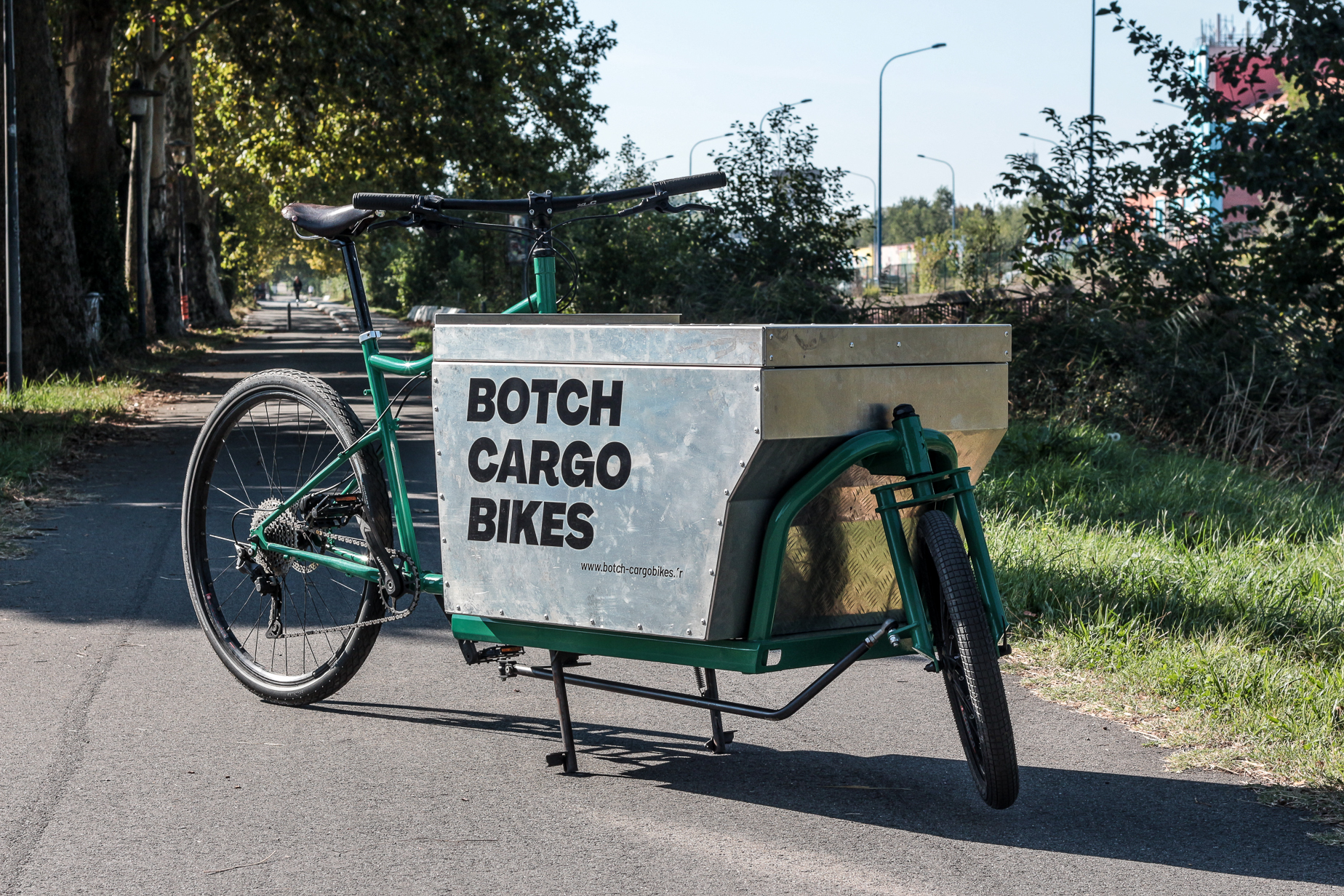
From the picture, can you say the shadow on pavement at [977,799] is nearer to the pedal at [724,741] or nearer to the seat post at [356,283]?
the pedal at [724,741]

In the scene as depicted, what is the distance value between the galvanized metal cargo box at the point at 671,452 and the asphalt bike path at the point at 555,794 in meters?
0.50

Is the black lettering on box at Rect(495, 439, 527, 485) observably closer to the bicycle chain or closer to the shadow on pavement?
the bicycle chain

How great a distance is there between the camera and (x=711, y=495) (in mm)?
3270

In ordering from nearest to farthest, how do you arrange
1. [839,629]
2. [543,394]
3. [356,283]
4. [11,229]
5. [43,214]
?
[543,394] < [839,629] < [356,283] < [11,229] < [43,214]

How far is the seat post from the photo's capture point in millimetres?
4270

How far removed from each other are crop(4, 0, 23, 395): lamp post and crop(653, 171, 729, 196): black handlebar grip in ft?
37.3

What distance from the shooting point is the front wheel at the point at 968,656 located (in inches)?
122

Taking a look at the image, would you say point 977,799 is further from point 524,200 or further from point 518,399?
point 524,200

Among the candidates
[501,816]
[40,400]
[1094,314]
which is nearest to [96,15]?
[40,400]

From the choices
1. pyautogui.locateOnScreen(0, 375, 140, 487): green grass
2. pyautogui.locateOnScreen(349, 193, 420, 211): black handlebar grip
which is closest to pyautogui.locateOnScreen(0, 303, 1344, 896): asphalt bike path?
pyautogui.locateOnScreen(349, 193, 420, 211): black handlebar grip

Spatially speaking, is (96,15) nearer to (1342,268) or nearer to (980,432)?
(1342,268)

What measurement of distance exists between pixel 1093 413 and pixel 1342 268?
103 inches

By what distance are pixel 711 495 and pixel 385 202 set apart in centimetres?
132

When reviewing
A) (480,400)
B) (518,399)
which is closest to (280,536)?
(480,400)
